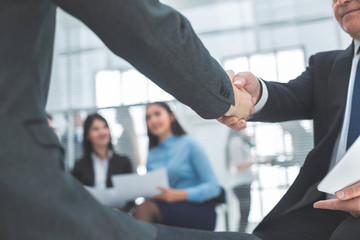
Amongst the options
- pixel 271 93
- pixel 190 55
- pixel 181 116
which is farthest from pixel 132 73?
pixel 190 55

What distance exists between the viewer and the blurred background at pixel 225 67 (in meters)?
3.68

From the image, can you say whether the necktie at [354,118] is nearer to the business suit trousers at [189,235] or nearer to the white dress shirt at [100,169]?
the business suit trousers at [189,235]

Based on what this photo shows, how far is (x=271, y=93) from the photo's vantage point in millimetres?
1326

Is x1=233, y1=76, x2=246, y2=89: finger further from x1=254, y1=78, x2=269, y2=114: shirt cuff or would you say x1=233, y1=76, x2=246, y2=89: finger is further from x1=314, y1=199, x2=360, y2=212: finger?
x1=314, y1=199, x2=360, y2=212: finger

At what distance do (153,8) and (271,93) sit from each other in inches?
29.5

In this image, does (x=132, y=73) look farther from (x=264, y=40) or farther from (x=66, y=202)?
(x=66, y=202)

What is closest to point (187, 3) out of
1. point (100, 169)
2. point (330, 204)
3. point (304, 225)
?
point (100, 169)

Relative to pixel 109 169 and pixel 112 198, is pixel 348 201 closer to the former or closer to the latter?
pixel 112 198

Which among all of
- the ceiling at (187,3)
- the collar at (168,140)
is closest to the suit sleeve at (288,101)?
the collar at (168,140)

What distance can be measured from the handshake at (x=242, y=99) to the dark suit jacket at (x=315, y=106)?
0.06 metres

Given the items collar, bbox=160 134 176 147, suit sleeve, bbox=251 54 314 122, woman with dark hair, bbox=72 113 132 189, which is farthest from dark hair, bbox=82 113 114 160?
suit sleeve, bbox=251 54 314 122

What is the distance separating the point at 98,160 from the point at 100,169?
0.23 ft

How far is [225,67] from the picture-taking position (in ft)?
13.4

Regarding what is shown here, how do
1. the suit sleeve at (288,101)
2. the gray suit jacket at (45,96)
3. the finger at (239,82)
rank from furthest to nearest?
the suit sleeve at (288,101) < the finger at (239,82) < the gray suit jacket at (45,96)
